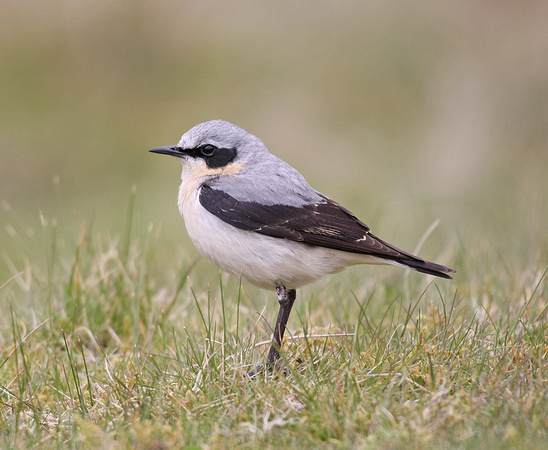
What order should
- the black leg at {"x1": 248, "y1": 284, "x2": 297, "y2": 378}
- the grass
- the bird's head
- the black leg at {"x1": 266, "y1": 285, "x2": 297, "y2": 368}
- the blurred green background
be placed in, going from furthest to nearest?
1. the blurred green background
2. the bird's head
3. the black leg at {"x1": 266, "y1": 285, "x2": 297, "y2": 368}
4. the black leg at {"x1": 248, "y1": 284, "x2": 297, "y2": 378}
5. the grass

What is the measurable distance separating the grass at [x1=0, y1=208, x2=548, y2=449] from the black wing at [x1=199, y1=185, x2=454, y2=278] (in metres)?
0.35

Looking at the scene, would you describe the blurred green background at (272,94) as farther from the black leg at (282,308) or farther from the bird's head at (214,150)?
the black leg at (282,308)

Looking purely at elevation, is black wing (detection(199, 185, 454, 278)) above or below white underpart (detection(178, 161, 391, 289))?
above

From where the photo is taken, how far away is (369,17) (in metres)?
16.8

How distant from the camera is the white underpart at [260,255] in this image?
5262 mm

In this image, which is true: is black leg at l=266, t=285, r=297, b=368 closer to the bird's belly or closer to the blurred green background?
the bird's belly

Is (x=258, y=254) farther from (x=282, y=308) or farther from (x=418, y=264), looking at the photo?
(x=418, y=264)

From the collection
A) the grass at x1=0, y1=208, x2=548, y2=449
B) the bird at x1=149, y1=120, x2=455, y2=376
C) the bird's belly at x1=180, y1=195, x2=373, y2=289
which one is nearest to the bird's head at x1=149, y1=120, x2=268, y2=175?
the bird at x1=149, y1=120, x2=455, y2=376

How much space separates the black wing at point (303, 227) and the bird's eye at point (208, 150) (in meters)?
0.49

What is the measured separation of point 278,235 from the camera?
530cm

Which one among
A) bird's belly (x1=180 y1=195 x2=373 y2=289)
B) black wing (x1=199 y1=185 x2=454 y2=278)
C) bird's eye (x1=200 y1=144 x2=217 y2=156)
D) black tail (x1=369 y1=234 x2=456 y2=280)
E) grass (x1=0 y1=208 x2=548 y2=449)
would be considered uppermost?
bird's eye (x1=200 y1=144 x2=217 y2=156)

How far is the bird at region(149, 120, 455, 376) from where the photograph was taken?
5270 mm

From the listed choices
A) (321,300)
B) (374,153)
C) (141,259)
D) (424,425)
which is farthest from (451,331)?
(374,153)

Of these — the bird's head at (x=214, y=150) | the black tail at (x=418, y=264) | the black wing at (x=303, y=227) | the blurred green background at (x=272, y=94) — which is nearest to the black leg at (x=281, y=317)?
the black wing at (x=303, y=227)
